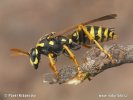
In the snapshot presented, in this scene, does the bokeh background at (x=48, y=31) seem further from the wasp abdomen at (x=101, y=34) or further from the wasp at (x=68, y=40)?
the wasp abdomen at (x=101, y=34)

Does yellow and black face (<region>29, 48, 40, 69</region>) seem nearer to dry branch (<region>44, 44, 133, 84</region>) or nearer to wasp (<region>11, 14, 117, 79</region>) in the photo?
wasp (<region>11, 14, 117, 79</region>)

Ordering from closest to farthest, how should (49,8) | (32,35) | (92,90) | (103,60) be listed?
(103,60) < (92,90) < (32,35) < (49,8)

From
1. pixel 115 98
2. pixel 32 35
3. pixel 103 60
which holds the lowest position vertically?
pixel 115 98

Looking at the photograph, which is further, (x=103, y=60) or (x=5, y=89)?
(x=5, y=89)

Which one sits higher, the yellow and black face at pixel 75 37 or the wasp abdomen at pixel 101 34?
the wasp abdomen at pixel 101 34

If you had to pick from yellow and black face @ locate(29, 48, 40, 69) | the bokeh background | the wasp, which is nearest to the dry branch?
the wasp

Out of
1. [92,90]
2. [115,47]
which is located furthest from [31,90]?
[115,47]

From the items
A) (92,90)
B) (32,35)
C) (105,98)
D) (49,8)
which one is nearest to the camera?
(105,98)

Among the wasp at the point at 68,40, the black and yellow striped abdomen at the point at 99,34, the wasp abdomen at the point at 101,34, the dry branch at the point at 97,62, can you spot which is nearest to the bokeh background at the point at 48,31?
the wasp at the point at 68,40

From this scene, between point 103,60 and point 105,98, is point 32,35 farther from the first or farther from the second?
point 103,60
